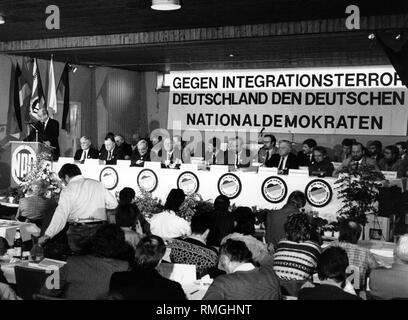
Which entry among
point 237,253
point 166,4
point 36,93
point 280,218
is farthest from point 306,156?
point 237,253

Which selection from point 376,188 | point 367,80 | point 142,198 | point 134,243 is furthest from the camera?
point 367,80

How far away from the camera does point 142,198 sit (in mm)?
7891

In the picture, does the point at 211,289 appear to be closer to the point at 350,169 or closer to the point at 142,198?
the point at 350,169

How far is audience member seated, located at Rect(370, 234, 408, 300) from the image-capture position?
145 inches

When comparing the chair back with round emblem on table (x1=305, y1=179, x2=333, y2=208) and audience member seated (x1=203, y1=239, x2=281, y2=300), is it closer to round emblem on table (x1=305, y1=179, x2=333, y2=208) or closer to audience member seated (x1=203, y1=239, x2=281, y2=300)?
audience member seated (x1=203, y1=239, x2=281, y2=300)

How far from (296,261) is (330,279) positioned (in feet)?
2.73

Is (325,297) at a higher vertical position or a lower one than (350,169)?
lower

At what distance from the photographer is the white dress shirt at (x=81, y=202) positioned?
17.5 ft

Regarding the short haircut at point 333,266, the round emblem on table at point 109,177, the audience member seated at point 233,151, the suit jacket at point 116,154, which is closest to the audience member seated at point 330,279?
the short haircut at point 333,266

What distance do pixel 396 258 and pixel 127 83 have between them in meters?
12.7

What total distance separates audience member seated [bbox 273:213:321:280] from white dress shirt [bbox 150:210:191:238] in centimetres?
132

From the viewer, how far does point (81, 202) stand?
548cm

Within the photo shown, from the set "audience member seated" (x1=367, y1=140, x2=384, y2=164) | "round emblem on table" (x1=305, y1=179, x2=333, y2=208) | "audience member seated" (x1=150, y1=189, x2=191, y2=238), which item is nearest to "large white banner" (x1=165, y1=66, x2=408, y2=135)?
"audience member seated" (x1=367, y1=140, x2=384, y2=164)
